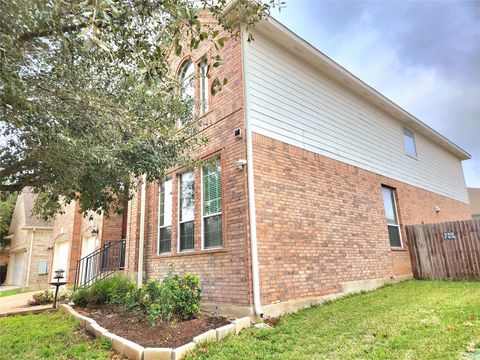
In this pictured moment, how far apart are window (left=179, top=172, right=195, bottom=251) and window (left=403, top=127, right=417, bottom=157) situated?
9508mm

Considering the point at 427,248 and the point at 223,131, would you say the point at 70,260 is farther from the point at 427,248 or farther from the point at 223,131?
the point at 427,248

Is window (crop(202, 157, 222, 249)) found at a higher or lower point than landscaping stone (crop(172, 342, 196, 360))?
higher

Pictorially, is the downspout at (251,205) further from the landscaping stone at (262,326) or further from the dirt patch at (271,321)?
the landscaping stone at (262,326)

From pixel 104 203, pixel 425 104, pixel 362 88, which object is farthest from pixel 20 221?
pixel 425 104

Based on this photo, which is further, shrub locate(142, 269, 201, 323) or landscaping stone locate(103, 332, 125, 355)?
shrub locate(142, 269, 201, 323)

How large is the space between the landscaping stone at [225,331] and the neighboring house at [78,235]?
Answer: 7.35 meters

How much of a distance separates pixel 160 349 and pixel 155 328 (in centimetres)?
120

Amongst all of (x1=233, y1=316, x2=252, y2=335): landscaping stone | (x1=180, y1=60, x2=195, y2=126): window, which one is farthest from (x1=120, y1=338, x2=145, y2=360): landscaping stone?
(x1=180, y1=60, x2=195, y2=126): window

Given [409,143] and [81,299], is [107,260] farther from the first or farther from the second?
[409,143]

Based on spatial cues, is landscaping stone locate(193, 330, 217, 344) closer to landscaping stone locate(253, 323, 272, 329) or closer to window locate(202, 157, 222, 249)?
landscaping stone locate(253, 323, 272, 329)

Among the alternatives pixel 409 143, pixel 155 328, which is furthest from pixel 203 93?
pixel 409 143

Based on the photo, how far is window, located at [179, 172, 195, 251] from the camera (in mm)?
8141

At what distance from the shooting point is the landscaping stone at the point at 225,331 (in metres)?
5.19

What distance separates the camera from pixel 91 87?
5.24 m
